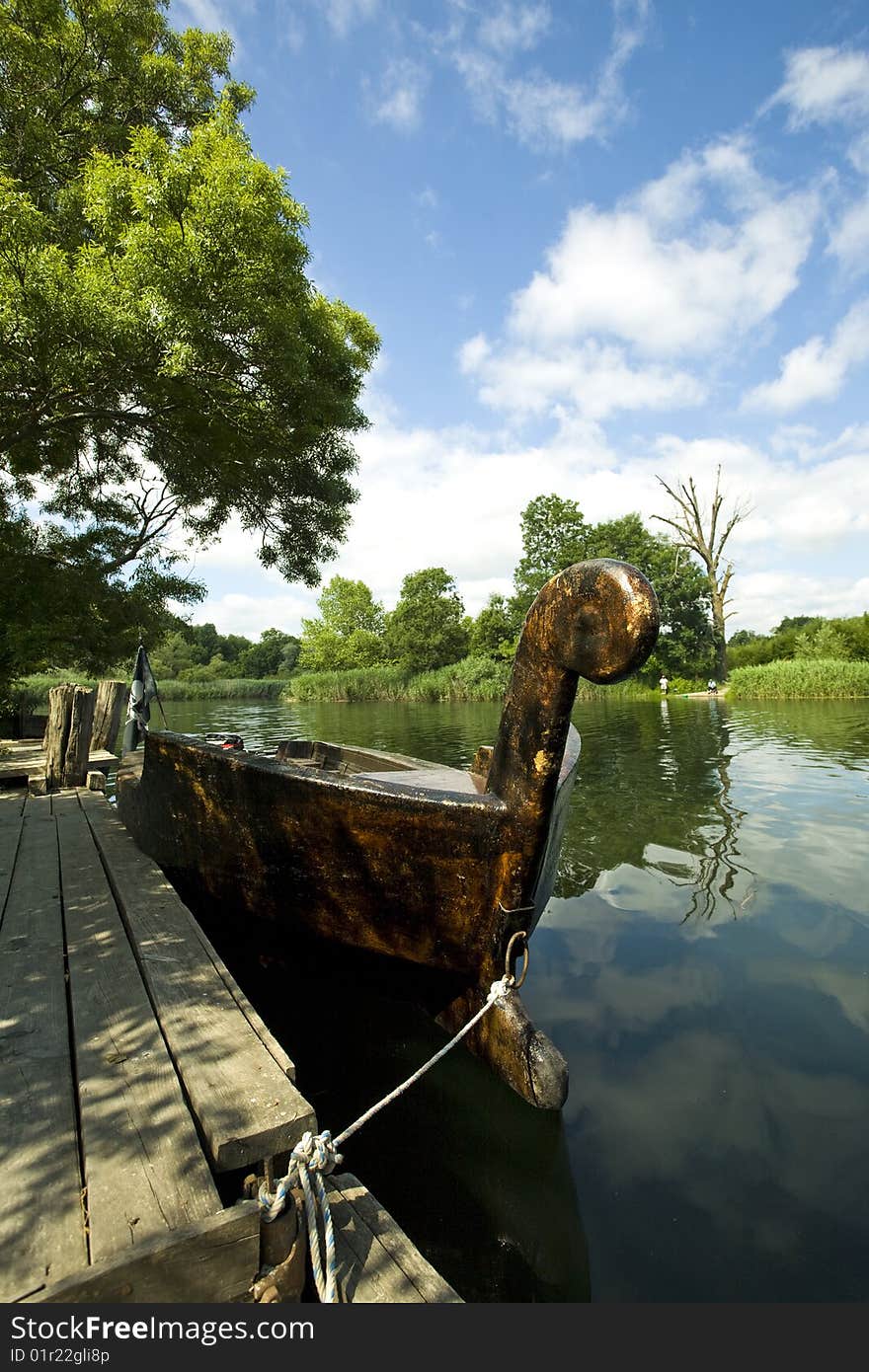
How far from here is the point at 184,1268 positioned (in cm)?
135

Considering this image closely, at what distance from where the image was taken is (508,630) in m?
41.4

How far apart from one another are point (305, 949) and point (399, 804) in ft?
3.87

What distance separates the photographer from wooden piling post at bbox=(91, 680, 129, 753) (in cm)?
963

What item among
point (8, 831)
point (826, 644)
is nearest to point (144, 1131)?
point (8, 831)

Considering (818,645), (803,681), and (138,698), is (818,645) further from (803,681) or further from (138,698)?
(138,698)

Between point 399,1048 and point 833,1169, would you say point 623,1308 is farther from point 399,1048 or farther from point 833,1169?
point 399,1048

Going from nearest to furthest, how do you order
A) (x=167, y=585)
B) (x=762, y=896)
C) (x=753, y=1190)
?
(x=753, y=1190), (x=762, y=896), (x=167, y=585)

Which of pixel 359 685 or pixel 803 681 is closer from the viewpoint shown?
pixel 803 681

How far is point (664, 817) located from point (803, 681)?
21087 mm

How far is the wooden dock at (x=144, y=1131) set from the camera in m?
1.35

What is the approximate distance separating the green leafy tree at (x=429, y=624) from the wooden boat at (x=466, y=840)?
4374cm

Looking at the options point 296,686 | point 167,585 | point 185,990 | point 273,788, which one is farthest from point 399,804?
point 296,686

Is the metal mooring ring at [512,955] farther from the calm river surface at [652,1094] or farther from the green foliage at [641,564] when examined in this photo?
the green foliage at [641,564]

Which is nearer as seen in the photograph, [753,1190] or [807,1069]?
[753,1190]
